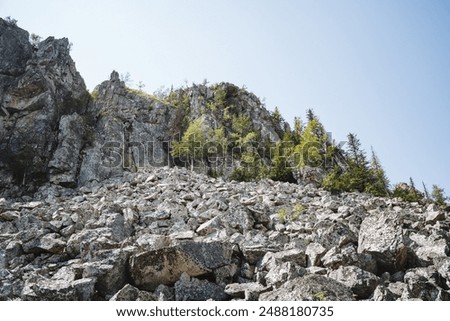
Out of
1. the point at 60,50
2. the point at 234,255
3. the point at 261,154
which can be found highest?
the point at 60,50

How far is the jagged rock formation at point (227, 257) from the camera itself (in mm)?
8266

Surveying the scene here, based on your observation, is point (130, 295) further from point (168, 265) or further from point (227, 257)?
point (227, 257)

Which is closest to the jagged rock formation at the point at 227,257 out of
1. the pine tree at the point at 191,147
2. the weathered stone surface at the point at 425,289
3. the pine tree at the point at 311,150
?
the weathered stone surface at the point at 425,289

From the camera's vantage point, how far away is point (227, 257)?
399 inches

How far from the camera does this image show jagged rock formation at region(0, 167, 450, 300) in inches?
325

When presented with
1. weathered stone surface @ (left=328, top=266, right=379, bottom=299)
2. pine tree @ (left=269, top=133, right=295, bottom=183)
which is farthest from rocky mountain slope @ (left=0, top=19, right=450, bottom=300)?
pine tree @ (left=269, top=133, right=295, bottom=183)

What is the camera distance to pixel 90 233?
12852mm

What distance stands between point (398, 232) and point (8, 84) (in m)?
40.8

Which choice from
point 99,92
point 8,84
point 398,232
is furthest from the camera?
point 99,92

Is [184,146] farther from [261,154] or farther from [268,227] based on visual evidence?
[268,227]

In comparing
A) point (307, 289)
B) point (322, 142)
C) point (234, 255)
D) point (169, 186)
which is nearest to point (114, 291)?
point (234, 255)

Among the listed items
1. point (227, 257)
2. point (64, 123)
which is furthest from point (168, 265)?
point (64, 123)

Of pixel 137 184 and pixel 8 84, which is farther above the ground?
pixel 8 84

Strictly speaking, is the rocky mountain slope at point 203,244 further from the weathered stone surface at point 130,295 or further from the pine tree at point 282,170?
the pine tree at point 282,170
